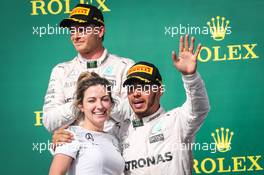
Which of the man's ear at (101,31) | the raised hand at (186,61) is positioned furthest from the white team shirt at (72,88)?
the raised hand at (186,61)

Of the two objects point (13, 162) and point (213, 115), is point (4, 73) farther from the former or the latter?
point (213, 115)

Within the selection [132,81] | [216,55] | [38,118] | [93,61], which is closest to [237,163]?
[216,55]

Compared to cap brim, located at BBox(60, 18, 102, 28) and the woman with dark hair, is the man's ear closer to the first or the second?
cap brim, located at BBox(60, 18, 102, 28)

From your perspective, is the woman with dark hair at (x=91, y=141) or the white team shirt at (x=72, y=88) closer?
the woman with dark hair at (x=91, y=141)

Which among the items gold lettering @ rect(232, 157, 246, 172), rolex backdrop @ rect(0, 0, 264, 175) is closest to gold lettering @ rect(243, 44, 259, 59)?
rolex backdrop @ rect(0, 0, 264, 175)

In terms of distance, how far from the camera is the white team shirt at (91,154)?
2.38 m

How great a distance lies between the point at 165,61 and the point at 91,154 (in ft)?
3.03

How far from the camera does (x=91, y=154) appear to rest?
7.87 ft

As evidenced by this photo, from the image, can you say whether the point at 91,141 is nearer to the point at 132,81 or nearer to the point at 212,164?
the point at 132,81

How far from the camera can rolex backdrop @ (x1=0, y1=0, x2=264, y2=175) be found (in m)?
3.09

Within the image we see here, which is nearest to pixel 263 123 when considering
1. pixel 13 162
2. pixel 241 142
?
pixel 241 142

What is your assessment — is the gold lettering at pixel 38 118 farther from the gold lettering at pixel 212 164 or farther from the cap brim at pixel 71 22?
the gold lettering at pixel 212 164

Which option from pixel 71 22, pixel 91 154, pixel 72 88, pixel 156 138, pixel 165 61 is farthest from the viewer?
pixel 165 61

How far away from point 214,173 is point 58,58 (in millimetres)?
1054
